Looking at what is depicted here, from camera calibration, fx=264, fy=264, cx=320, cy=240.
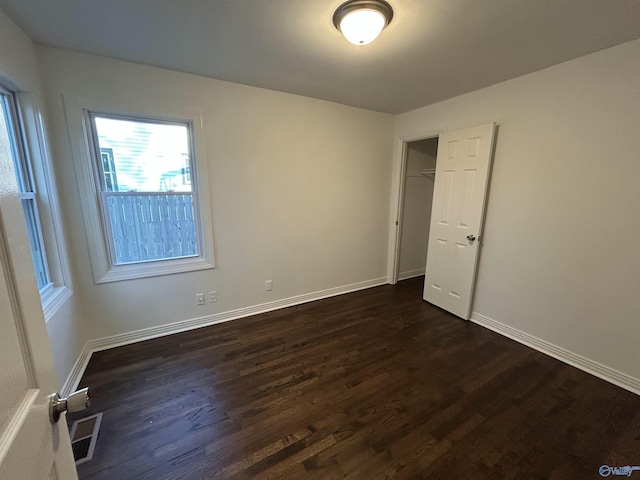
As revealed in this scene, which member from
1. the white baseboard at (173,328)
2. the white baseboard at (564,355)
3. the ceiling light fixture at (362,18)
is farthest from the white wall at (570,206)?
the white baseboard at (173,328)

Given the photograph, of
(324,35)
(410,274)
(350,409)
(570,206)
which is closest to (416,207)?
(410,274)

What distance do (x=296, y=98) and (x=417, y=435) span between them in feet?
10.3

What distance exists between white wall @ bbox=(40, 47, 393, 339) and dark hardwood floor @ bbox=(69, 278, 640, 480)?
0.48 metres

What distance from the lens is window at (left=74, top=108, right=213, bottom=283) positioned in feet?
7.39

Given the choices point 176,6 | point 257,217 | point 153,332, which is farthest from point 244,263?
point 176,6

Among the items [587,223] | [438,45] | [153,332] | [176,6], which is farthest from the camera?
[153,332]

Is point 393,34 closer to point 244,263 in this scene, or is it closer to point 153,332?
point 244,263

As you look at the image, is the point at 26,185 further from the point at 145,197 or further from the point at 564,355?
the point at 564,355

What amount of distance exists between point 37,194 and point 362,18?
2.49 meters

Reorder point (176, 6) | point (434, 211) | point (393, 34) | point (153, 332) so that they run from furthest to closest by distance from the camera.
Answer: point (434, 211)
point (153, 332)
point (393, 34)
point (176, 6)

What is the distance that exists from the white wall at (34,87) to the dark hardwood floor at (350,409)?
269 mm

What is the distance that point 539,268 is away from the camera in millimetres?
2400

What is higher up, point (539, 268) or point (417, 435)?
point (539, 268)

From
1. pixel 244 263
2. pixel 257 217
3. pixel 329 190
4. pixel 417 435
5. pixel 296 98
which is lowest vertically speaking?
Answer: pixel 417 435
